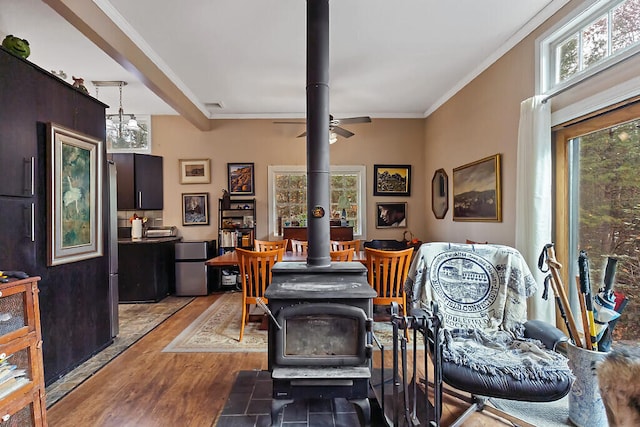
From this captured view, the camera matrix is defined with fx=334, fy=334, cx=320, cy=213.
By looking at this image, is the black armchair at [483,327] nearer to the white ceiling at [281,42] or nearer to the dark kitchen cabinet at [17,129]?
the white ceiling at [281,42]

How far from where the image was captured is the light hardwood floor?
1.99 m

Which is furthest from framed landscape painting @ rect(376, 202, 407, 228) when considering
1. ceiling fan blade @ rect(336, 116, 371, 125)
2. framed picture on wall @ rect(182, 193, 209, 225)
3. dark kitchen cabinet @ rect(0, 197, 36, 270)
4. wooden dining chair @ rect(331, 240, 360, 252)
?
dark kitchen cabinet @ rect(0, 197, 36, 270)

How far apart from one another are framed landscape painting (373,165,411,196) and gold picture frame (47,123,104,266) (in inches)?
153

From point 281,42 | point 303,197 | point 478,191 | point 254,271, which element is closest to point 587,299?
point 478,191

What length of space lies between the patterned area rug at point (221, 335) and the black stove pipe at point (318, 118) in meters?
1.35

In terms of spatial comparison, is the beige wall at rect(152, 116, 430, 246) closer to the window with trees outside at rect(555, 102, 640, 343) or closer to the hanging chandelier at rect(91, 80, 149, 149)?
the hanging chandelier at rect(91, 80, 149, 149)

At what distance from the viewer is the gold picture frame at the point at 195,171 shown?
5449mm

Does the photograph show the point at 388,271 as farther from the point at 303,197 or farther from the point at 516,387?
the point at 303,197

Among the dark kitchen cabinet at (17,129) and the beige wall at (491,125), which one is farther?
the beige wall at (491,125)

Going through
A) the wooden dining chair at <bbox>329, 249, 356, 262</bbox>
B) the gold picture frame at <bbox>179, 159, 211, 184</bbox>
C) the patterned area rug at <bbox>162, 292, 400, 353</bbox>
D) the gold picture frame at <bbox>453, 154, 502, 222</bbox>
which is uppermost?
the gold picture frame at <bbox>179, 159, 211, 184</bbox>

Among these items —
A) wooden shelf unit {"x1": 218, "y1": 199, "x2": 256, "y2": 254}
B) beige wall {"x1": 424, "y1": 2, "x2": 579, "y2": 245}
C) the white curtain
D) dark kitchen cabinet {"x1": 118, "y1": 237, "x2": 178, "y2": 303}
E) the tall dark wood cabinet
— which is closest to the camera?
the tall dark wood cabinet

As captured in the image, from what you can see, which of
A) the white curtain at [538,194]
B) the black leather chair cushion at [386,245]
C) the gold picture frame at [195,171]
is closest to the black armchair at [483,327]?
the white curtain at [538,194]

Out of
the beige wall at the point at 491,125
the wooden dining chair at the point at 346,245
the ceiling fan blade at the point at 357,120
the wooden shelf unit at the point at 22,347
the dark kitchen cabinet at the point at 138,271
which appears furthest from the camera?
the dark kitchen cabinet at the point at 138,271

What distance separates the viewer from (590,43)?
2373 millimetres
